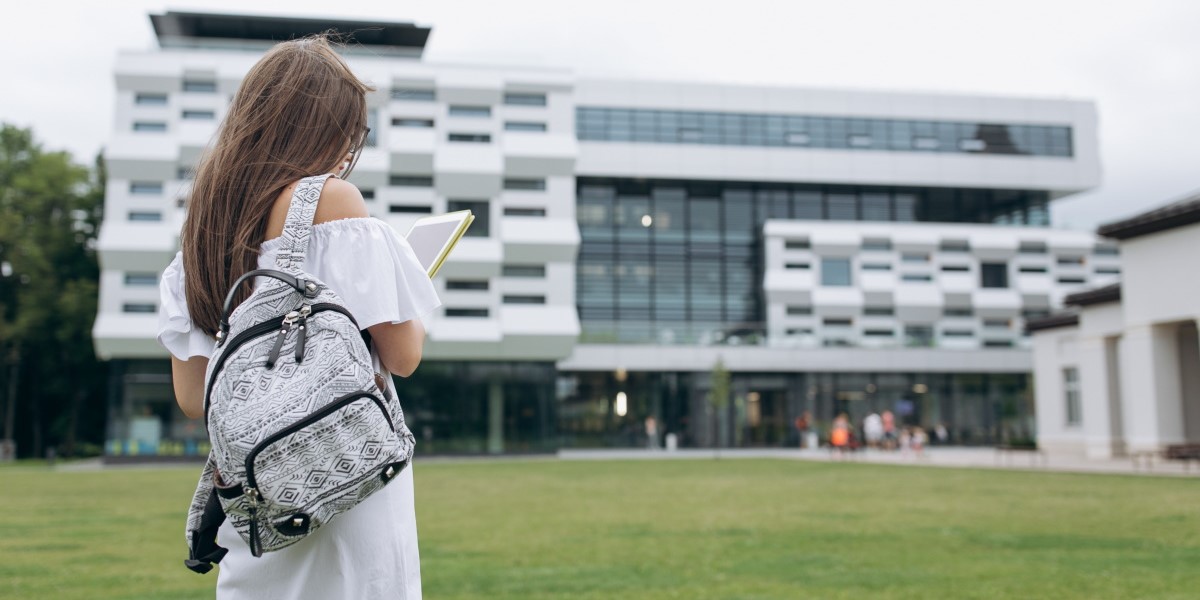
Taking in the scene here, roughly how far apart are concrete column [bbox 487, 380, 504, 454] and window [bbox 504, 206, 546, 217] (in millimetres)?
7656

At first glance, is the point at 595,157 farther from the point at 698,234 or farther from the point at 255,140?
the point at 255,140

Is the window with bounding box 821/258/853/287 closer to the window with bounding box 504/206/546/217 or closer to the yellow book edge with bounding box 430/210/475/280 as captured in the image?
the window with bounding box 504/206/546/217

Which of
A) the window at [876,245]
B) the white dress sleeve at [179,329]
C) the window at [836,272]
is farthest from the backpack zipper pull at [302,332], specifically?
the window at [876,245]

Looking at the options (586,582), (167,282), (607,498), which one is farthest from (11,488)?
(167,282)

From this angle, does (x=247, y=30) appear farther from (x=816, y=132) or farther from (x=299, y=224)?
(x=299, y=224)

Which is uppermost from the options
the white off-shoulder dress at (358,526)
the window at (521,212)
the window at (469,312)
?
the window at (521,212)

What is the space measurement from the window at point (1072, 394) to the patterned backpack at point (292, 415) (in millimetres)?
41389

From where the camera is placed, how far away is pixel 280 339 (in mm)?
1960

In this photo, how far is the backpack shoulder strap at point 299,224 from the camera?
6.86 feet

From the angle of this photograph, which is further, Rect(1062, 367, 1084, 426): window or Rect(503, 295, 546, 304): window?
Rect(503, 295, 546, 304): window

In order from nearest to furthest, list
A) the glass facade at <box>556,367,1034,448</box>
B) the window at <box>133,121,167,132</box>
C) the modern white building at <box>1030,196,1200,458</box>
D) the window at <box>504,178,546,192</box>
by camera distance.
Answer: the modern white building at <box>1030,196,1200,458</box> → the window at <box>133,121,167,132</box> → the window at <box>504,178,546,192</box> → the glass facade at <box>556,367,1034,448</box>

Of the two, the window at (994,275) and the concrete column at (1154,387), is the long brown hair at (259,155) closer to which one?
the concrete column at (1154,387)

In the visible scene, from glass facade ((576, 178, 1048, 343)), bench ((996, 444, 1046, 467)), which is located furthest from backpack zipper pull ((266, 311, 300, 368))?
glass facade ((576, 178, 1048, 343))

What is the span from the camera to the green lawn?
26.5ft
